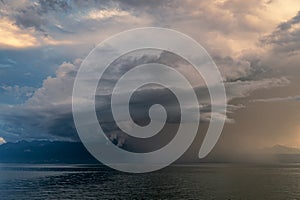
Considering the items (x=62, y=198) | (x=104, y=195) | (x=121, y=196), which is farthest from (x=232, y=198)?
(x=62, y=198)

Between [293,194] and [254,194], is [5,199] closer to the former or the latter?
[254,194]

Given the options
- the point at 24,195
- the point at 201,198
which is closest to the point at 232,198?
the point at 201,198

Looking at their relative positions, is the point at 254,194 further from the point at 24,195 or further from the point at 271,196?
the point at 24,195

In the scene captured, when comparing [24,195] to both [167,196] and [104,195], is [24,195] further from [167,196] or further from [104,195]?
[167,196]

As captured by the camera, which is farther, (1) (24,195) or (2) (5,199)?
(1) (24,195)

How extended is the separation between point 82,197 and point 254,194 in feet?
246

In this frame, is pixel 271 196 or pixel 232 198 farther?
pixel 271 196

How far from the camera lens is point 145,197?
134 metres

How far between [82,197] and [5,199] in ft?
106

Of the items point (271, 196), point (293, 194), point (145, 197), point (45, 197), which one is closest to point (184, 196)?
point (145, 197)

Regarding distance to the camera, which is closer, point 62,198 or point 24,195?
point 62,198

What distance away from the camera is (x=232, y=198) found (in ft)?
422

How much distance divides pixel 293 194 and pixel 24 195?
12018 cm

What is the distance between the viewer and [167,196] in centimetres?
13538
